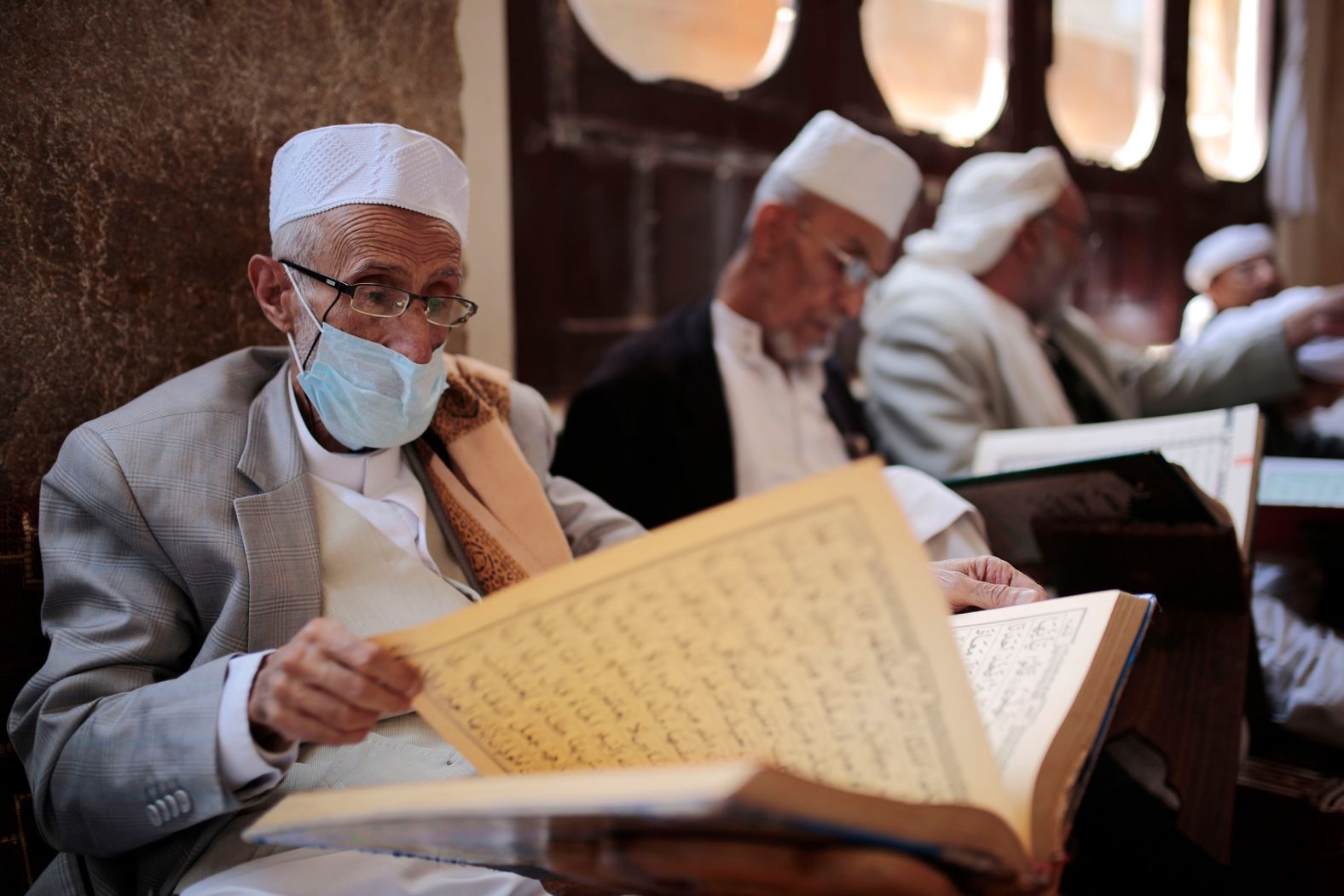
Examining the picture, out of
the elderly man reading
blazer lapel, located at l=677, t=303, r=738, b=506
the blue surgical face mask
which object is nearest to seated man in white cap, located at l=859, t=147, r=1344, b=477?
blazer lapel, located at l=677, t=303, r=738, b=506

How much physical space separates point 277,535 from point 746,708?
801 millimetres

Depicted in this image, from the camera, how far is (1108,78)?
17.1 feet

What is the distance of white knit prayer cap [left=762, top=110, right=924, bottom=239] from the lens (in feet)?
9.33

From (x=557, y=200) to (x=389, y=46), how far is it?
38.5 inches

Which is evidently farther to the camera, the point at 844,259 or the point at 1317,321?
the point at 1317,321

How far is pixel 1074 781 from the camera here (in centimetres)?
85

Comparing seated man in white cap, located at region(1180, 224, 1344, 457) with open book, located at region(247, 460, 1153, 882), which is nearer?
open book, located at region(247, 460, 1153, 882)

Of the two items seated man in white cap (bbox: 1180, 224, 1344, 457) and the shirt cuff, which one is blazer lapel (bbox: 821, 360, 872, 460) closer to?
seated man in white cap (bbox: 1180, 224, 1344, 457)

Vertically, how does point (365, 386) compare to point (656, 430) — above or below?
above

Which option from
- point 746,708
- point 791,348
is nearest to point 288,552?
point 746,708

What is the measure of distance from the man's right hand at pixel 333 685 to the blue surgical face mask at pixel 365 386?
0.50 metres

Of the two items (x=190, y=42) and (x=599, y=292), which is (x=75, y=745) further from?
(x=599, y=292)

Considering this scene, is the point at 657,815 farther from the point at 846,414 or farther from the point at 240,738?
the point at 846,414

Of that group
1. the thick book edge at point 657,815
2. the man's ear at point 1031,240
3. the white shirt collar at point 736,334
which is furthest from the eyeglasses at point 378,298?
the man's ear at point 1031,240
